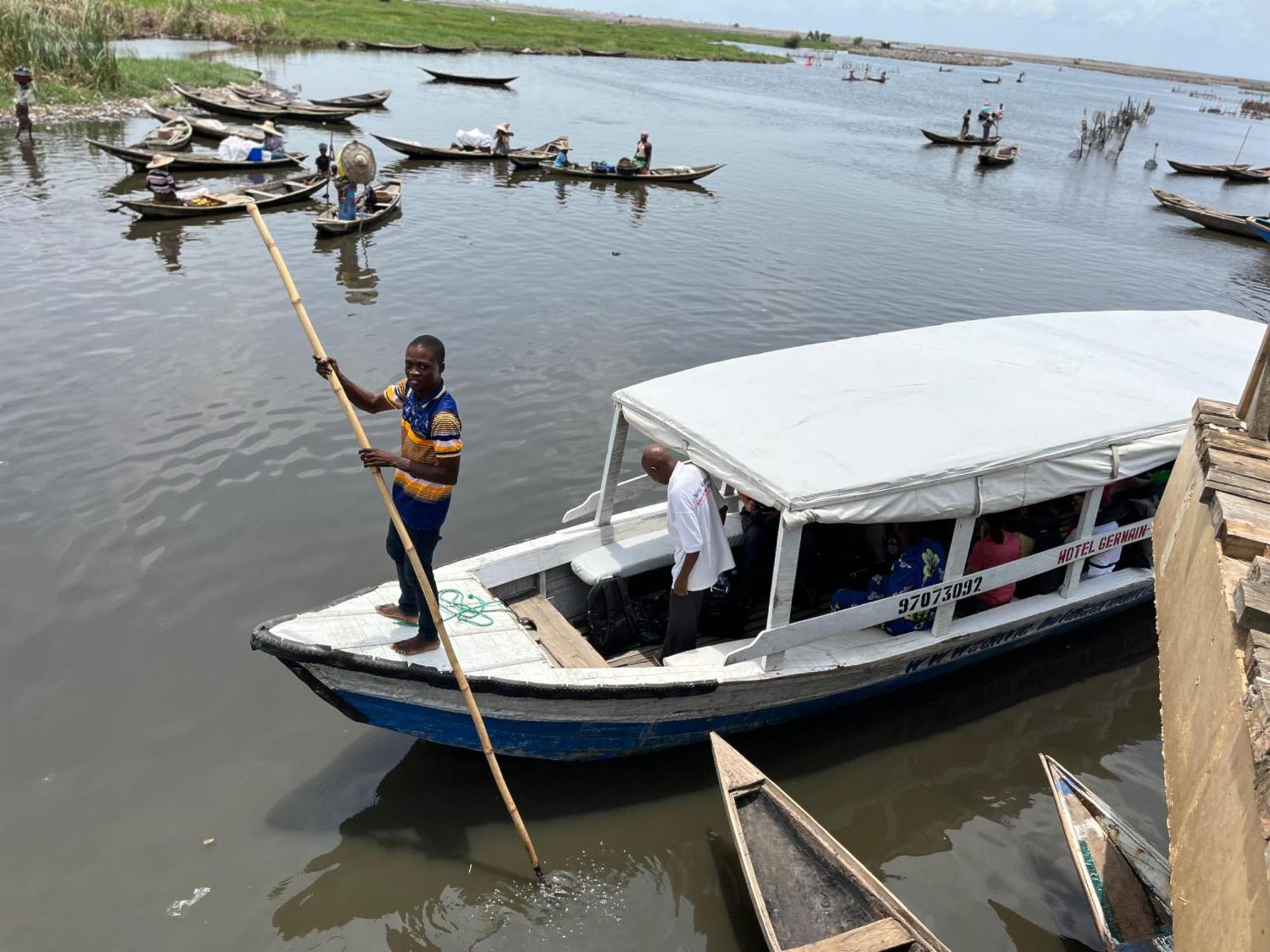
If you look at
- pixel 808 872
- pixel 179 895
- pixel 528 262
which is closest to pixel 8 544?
pixel 179 895

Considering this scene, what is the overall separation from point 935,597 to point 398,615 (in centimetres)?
377

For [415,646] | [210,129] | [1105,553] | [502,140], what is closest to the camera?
[415,646]

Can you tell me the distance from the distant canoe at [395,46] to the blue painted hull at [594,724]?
61.0 meters

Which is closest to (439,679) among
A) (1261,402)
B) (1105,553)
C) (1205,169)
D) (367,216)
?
(1261,402)

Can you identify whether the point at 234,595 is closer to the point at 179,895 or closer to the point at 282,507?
the point at 282,507

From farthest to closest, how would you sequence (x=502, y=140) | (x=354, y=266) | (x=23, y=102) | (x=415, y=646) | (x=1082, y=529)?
(x=502, y=140)
(x=23, y=102)
(x=354, y=266)
(x=1082, y=529)
(x=415, y=646)

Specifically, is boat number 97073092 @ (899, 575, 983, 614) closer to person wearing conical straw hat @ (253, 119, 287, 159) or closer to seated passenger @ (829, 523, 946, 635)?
seated passenger @ (829, 523, 946, 635)

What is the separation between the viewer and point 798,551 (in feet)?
18.4

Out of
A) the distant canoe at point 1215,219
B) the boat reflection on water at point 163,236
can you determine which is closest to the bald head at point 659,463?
the boat reflection on water at point 163,236

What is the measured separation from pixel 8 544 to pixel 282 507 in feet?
7.82

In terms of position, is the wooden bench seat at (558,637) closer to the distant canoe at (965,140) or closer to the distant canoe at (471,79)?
the distant canoe at (965,140)

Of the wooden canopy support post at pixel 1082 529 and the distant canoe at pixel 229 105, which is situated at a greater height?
the distant canoe at pixel 229 105

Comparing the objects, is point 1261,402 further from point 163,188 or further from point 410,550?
point 163,188

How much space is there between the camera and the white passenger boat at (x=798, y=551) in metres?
5.47
